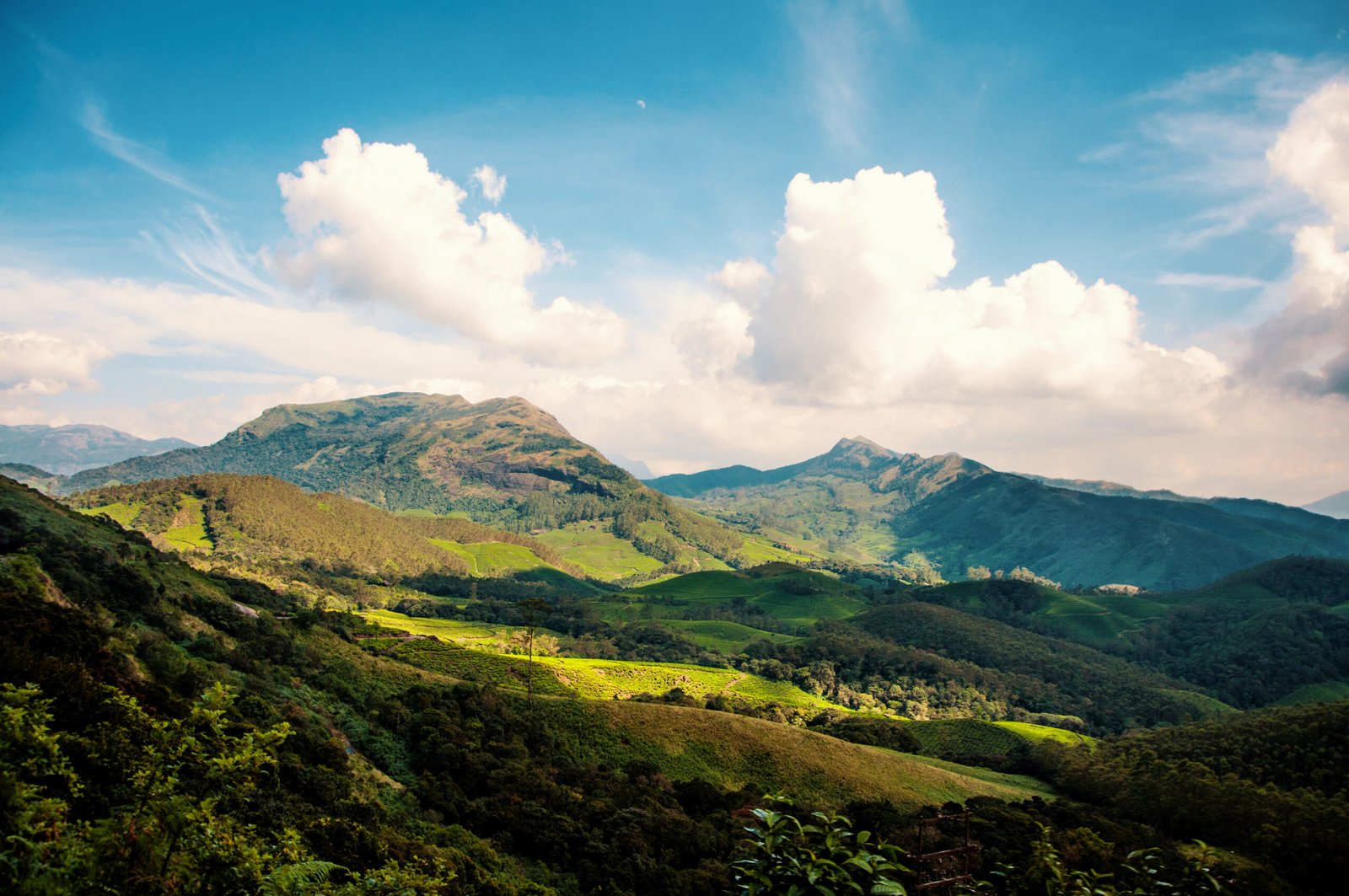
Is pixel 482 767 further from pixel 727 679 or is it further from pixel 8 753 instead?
pixel 727 679

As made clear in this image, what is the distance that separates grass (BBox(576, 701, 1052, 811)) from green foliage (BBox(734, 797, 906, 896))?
58.6 meters

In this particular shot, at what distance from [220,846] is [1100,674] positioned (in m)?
227

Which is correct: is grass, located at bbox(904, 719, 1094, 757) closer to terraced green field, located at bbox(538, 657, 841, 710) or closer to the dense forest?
the dense forest

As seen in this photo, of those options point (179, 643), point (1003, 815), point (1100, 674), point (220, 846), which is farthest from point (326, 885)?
point (1100, 674)

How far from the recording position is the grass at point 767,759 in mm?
64312

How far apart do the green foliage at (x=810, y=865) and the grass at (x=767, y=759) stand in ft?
192

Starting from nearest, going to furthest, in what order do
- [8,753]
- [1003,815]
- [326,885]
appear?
[8,753], [326,885], [1003,815]

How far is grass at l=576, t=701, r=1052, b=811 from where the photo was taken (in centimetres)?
6431

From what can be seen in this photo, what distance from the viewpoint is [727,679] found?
493ft

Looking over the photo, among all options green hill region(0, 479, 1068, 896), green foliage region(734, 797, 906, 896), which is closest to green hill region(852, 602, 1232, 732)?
green hill region(0, 479, 1068, 896)

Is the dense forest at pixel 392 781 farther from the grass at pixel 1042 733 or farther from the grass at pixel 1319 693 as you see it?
the grass at pixel 1319 693

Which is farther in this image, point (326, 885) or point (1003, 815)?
point (1003, 815)

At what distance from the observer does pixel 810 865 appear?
707cm

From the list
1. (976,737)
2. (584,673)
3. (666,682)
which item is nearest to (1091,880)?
(584,673)
